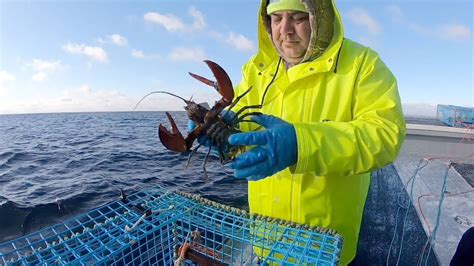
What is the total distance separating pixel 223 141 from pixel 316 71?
2.20 feet

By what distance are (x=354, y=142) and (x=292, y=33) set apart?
762 mm

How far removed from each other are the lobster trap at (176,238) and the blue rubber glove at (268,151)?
0.46m

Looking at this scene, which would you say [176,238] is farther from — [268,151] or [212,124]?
[268,151]

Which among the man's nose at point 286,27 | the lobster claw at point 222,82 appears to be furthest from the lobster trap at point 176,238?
the man's nose at point 286,27

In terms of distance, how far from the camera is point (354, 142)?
135cm

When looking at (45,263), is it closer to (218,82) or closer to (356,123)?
(218,82)

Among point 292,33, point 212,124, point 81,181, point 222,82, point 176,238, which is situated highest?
point 292,33

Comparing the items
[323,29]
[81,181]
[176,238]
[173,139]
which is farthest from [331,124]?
[81,181]

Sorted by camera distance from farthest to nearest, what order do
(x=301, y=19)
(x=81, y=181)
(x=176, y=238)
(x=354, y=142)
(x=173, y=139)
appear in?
1. (x=81, y=181)
2. (x=176, y=238)
3. (x=301, y=19)
4. (x=173, y=139)
5. (x=354, y=142)

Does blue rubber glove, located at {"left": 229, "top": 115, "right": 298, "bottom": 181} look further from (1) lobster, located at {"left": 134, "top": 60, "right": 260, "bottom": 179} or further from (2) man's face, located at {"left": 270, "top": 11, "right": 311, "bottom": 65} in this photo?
(2) man's face, located at {"left": 270, "top": 11, "right": 311, "bottom": 65}

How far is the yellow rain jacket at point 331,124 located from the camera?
137 cm

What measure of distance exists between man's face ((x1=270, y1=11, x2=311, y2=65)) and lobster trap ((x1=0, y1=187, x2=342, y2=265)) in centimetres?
103

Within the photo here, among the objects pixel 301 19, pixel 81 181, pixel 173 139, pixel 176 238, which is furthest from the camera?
pixel 81 181

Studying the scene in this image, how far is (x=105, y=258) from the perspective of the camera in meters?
1.57
